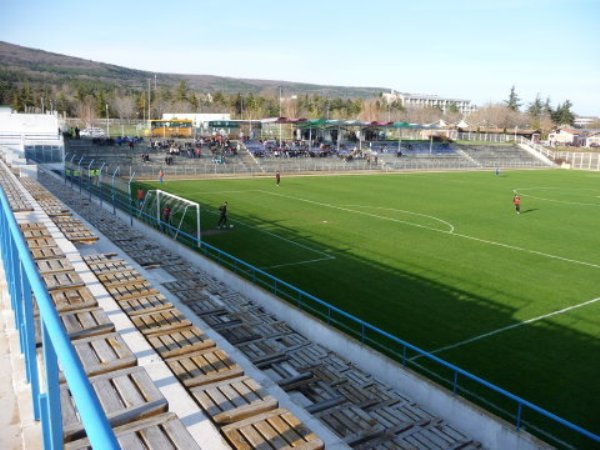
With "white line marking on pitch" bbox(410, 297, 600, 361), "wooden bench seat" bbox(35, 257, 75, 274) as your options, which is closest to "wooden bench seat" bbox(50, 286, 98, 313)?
"wooden bench seat" bbox(35, 257, 75, 274)

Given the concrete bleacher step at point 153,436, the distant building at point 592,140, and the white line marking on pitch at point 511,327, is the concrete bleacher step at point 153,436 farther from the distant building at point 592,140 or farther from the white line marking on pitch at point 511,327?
the distant building at point 592,140

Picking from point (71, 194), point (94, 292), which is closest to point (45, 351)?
point (94, 292)

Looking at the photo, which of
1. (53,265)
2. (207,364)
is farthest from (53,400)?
(53,265)

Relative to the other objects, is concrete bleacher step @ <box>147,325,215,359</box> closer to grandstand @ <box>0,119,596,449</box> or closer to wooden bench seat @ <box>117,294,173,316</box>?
grandstand @ <box>0,119,596,449</box>

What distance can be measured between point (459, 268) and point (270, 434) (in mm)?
18261

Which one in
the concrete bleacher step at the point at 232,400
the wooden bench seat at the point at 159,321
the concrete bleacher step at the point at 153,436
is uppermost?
the concrete bleacher step at the point at 153,436

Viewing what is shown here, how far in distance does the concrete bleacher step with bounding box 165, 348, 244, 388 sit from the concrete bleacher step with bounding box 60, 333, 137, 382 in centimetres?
66

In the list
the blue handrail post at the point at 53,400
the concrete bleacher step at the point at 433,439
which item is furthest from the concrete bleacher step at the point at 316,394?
the blue handrail post at the point at 53,400

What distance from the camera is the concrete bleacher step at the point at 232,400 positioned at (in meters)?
4.91

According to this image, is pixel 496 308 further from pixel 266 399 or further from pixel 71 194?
pixel 71 194

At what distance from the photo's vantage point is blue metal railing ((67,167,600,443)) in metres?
9.26

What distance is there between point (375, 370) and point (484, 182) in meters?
51.9

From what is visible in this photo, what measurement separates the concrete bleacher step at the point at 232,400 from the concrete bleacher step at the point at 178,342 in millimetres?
1018

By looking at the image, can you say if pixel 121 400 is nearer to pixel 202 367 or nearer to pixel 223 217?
pixel 202 367
